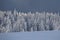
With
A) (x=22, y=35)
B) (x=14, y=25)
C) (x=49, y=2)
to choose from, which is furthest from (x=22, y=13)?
(x=49, y=2)


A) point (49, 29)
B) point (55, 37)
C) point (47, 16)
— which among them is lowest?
point (55, 37)

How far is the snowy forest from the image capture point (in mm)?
2203

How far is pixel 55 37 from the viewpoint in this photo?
2.18 metres

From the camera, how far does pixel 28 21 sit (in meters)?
2.23

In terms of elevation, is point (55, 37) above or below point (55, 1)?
below

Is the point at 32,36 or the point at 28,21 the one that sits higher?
the point at 28,21

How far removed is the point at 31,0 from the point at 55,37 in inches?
31.3

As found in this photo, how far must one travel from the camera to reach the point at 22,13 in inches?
88.6

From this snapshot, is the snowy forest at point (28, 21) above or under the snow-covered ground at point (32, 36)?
above

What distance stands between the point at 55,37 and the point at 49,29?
17cm

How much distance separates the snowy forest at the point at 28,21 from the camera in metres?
2.20

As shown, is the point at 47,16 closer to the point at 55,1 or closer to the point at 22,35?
the point at 55,1

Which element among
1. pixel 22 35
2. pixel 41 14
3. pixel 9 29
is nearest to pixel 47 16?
pixel 41 14

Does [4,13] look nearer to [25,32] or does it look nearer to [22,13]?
[22,13]
